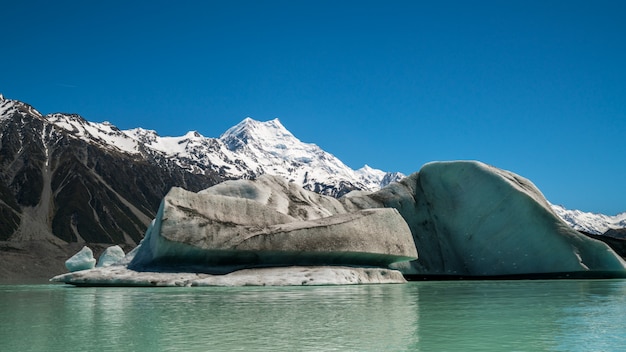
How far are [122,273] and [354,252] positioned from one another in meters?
8.64

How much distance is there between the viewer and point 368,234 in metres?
23.6

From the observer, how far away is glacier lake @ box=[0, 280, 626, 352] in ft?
22.6

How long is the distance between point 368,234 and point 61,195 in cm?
16587

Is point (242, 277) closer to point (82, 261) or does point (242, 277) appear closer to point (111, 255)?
point (111, 255)

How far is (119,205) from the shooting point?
180 m

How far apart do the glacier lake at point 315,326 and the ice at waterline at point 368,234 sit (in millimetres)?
8743

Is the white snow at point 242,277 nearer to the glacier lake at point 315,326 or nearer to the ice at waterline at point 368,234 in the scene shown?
the ice at waterline at point 368,234

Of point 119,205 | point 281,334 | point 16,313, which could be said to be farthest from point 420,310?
point 119,205

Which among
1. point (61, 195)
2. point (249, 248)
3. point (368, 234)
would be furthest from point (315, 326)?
point (61, 195)

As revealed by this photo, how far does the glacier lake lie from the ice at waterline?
28.7 feet

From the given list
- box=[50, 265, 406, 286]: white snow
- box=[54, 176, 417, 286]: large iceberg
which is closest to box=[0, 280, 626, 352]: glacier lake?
box=[50, 265, 406, 286]: white snow

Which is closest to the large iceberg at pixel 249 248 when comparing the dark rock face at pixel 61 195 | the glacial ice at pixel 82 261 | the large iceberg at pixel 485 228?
Result: the large iceberg at pixel 485 228

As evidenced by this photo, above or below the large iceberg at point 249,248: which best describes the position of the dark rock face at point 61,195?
above

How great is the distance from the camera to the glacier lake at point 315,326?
22.6ft
